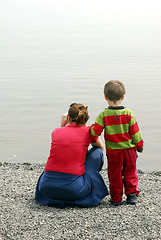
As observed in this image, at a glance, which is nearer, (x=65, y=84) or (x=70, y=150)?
(x=70, y=150)

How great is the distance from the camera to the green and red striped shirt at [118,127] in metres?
4.93

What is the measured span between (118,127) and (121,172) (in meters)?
0.53

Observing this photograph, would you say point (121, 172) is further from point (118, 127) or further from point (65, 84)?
point (65, 84)

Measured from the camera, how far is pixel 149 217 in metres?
Answer: 4.71

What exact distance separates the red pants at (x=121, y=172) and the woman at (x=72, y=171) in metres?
0.17

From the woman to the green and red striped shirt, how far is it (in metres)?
0.19

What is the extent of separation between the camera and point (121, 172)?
16.8 feet

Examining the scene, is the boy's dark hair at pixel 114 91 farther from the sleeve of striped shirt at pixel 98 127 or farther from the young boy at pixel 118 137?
the sleeve of striped shirt at pixel 98 127

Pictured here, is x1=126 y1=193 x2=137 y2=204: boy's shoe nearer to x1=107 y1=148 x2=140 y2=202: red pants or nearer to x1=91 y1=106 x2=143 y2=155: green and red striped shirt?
x1=107 y1=148 x2=140 y2=202: red pants

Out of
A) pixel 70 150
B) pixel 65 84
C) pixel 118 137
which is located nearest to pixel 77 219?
pixel 70 150

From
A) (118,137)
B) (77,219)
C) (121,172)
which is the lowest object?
(77,219)

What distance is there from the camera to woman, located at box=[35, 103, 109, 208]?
16.4 feet

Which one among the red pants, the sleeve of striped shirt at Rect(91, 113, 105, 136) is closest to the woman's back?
the sleeve of striped shirt at Rect(91, 113, 105, 136)

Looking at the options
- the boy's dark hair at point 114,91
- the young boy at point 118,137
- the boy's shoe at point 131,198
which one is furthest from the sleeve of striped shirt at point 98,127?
the boy's shoe at point 131,198
